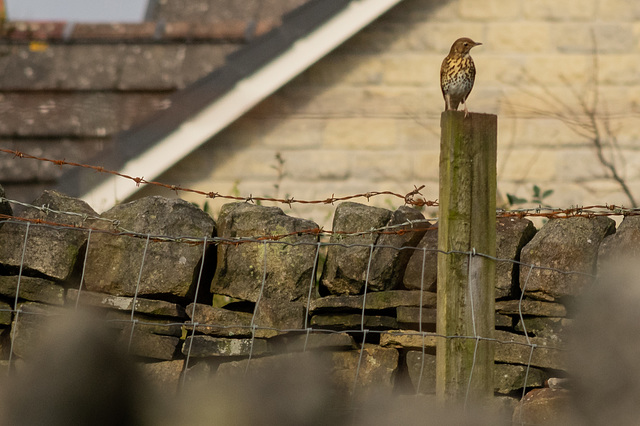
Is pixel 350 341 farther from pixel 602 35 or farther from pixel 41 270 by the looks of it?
pixel 602 35

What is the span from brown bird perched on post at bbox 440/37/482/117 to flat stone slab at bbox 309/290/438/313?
0.83 meters

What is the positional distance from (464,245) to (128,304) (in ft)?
4.88

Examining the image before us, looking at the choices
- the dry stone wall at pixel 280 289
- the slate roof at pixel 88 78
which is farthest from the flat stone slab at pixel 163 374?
the slate roof at pixel 88 78

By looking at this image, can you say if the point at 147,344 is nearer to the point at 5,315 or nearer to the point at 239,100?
the point at 5,315

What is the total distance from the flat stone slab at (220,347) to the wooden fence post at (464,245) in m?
0.85

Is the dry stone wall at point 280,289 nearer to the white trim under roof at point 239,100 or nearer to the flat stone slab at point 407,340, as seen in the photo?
the flat stone slab at point 407,340

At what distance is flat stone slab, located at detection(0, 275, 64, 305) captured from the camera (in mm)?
3859

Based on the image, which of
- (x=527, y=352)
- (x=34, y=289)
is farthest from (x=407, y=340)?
(x=34, y=289)

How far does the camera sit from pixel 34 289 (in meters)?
3.86

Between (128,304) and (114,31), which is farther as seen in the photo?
(114,31)

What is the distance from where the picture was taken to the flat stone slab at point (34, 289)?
152 inches

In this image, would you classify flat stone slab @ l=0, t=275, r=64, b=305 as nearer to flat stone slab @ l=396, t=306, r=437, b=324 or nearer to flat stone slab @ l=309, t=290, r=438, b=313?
flat stone slab @ l=309, t=290, r=438, b=313

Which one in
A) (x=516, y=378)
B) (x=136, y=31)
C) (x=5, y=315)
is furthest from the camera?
(x=136, y=31)

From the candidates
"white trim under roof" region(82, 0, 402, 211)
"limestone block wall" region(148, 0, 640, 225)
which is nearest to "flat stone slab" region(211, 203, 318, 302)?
"white trim under roof" region(82, 0, 402, 211)
